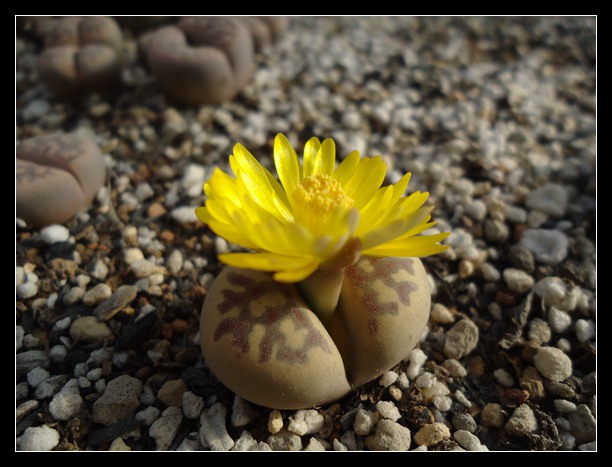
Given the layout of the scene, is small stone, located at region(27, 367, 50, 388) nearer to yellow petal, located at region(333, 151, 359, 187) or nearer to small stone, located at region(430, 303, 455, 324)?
yellow petal, located at region(333, 151, 359, 187)

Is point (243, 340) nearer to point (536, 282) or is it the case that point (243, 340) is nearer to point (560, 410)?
point (560, 410)

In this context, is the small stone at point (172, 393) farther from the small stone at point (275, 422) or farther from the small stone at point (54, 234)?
the small stone at point (54, 234)

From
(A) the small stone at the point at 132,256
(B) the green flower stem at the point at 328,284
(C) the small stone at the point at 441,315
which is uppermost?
(B) the green flower stem at the point at 328,284

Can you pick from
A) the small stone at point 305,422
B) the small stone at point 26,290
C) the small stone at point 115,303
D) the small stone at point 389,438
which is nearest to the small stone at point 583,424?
the small stone at point 389,438

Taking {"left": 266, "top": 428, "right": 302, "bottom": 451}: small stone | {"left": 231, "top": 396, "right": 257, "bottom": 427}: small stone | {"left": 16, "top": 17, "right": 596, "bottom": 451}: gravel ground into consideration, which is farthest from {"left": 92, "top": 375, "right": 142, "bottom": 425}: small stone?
{"left": 266, "top": 428, "right": 302, "bottom": 451}: small stone

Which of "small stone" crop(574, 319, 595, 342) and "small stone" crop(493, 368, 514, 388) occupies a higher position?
"small stone" crop(574, 319, 595, 342)

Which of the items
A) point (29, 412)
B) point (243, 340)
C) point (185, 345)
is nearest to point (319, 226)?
point (243, 340)
